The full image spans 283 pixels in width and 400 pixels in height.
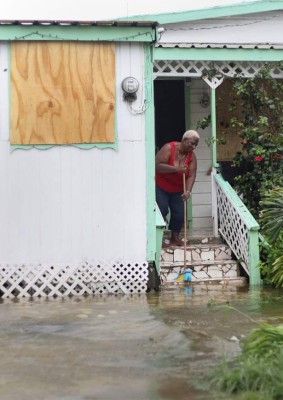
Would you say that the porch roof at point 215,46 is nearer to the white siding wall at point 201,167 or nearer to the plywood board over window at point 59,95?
the white siding wall at point 201,167

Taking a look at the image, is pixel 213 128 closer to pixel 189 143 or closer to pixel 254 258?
pixel 189 143

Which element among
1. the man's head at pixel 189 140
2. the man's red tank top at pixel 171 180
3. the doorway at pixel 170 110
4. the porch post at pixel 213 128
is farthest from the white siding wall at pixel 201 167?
the man's head at pixel 189 140

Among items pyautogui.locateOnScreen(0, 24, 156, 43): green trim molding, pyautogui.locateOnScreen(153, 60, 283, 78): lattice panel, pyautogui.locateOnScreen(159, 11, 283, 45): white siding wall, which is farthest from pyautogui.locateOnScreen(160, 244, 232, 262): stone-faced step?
pyautogui.locateOnScreen(159, 11, 283, 45): white siding wall

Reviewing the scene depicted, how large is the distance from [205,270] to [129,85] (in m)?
2.97

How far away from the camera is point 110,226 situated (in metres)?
10.3

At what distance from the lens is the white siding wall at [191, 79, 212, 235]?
47.6 feet

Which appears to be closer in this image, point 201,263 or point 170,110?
point 201,263

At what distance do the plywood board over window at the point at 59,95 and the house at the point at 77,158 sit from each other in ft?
0.04

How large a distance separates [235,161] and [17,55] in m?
4.61

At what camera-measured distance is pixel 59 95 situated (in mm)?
10195

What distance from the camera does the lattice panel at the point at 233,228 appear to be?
11.5 metres

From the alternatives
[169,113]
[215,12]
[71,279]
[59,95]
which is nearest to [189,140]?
[59,95]

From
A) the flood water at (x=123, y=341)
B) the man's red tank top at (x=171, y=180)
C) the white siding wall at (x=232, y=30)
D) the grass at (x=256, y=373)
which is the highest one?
the white siding wall at (x=232, y=30)

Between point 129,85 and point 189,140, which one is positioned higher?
point 129,85
